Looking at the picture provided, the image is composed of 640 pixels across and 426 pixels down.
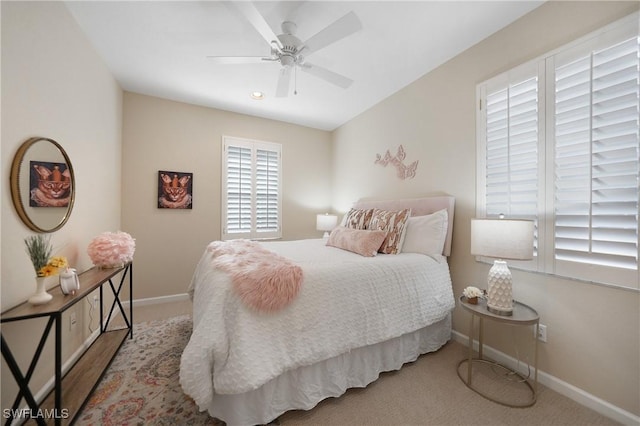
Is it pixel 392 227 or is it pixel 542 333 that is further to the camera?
pixel 392 227

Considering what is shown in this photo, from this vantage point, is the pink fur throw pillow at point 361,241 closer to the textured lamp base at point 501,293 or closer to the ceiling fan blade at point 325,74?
the textured lamp base at point 501,293

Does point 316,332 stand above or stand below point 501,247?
below

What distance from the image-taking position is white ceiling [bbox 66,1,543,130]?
5.90ft

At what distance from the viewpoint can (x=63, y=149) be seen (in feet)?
5.68

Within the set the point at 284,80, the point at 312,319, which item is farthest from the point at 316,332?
the point at 284,80

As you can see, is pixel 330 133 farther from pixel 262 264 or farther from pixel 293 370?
pixel 293 370

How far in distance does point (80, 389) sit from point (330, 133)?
4325 mm

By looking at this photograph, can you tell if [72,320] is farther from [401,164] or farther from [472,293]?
[401,164]

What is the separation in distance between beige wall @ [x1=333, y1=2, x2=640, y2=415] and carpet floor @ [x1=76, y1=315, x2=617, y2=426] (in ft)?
0.96

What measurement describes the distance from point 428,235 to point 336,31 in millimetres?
1802

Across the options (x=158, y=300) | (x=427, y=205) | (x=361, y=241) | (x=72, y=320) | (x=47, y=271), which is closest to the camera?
(x=47, y=271)

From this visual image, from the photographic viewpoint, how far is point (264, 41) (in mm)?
2143

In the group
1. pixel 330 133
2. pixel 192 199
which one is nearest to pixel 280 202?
pixel 192 199

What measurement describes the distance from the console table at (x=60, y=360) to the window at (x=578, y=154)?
295 centimetres
